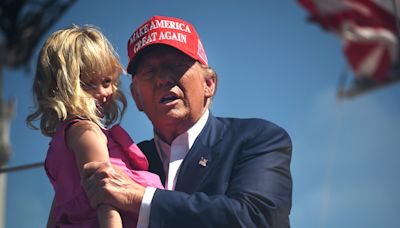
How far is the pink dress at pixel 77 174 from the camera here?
5.27 feet

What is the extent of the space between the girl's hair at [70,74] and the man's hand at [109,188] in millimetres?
171

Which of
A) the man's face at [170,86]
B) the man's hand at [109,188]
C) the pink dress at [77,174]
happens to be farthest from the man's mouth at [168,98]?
the man's hand at [109,188]

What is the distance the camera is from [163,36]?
1.90 m

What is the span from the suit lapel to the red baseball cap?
0.76 ft

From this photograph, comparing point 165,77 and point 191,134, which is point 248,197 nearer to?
point 191,134

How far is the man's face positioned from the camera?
75.5 inches

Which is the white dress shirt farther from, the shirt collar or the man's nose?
the man's nose

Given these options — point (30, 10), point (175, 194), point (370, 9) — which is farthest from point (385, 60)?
point (30, 10)

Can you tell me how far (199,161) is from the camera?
1832mm

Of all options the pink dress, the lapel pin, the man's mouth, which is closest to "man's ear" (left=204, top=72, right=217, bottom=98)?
the man's mouth

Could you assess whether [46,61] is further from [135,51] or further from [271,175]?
[271,175]

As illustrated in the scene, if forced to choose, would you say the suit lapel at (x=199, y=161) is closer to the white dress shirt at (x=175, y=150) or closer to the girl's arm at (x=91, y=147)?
the white dress shirt at (x=175, y=150)

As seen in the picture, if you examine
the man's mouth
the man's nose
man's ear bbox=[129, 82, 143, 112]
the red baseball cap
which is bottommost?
man's ear bbox=[129, 82, 143, 112]

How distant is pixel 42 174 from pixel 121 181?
1.20 meters
